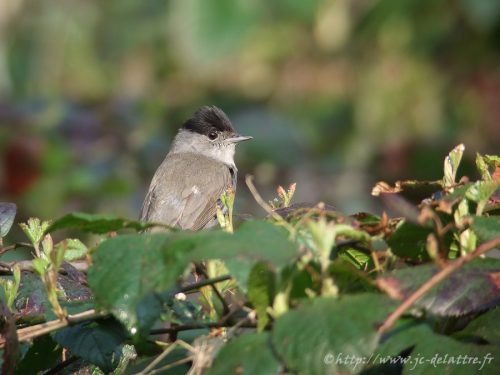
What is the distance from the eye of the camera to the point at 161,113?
4914 mm

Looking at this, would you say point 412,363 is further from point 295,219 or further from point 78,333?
point 78,333

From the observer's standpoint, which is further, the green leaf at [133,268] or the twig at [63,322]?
the twig at [63,322]

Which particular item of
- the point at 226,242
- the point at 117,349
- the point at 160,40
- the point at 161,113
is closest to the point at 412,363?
the point at 226,242

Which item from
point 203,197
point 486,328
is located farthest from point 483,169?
point 203,197

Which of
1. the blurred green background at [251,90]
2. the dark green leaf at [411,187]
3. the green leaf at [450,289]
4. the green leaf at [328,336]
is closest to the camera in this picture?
the green leaf at [328,336]

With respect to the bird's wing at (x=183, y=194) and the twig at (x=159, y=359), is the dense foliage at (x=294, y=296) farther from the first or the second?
the bird's wing at (x=183, y=194)

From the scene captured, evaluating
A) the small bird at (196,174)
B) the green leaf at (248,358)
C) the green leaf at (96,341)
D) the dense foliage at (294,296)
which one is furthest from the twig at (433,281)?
the small bird at (196,174)

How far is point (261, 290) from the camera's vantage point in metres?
1.11

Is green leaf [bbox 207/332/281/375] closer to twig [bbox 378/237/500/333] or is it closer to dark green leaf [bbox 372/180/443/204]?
twig [bbox 378/237/500/333]

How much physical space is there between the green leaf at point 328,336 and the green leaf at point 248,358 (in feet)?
0.06

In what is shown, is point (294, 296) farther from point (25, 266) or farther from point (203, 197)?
point (203, 197)

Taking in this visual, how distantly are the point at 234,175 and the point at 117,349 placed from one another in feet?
12.6

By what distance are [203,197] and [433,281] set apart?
12.5ft

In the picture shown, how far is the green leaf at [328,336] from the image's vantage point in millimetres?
973
